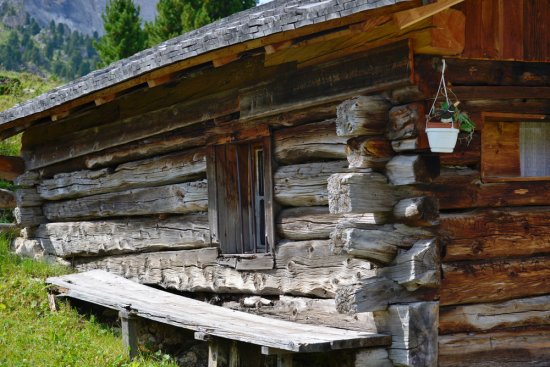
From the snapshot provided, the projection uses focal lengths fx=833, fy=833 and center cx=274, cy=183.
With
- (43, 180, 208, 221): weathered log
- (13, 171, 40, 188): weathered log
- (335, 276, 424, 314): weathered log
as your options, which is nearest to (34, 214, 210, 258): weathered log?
(43, 180, 208, 221): weathered log

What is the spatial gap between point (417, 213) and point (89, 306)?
4769mm

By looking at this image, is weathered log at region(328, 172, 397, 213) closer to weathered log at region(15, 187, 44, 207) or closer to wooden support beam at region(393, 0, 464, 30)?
wooden support beam at region(393, 0, 464, 30)

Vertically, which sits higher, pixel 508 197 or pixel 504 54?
pixel 504 54

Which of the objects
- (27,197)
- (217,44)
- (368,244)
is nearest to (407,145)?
(368,244)

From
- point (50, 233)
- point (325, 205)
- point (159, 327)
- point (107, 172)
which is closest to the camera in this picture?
point (325, 205)

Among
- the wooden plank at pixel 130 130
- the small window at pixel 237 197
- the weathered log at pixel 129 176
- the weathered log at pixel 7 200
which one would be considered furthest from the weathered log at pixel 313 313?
the weathered log at pixel 7 200

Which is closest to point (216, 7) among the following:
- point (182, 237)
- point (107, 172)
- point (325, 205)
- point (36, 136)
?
point (36, 136)

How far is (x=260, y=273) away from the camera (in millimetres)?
7574

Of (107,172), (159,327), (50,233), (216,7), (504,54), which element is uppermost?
(216,7)

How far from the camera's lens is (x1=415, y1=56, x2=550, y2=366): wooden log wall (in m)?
6.22

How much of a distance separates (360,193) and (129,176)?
171 inches

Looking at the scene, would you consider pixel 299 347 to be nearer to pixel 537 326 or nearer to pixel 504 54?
pixel 537 326

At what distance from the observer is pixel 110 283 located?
30.0 ft

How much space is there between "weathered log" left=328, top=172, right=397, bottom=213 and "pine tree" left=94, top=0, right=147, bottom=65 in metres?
19.9
